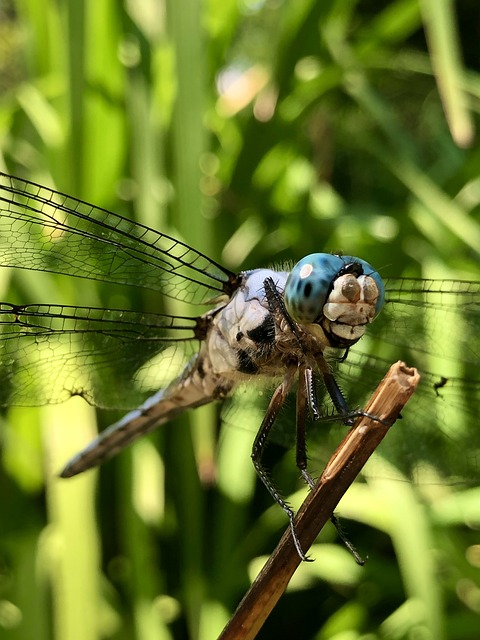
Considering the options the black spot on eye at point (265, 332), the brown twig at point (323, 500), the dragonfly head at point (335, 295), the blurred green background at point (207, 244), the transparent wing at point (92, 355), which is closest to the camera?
the brown twig at point (323, 500)

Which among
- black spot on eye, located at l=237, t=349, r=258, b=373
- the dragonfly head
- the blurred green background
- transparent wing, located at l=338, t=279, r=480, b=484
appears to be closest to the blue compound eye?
the dragonfly head

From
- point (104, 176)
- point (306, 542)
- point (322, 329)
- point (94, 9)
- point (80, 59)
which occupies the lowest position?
point (306, 542)

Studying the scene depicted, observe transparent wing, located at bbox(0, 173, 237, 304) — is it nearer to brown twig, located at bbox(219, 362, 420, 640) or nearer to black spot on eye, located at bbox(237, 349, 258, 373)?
black spot on eye, located at bbox(237, 349, 258, 373)

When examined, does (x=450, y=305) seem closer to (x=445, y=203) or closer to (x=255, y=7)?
(x=445, y=203)

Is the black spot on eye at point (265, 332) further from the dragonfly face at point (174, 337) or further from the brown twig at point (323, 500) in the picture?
the brown twig at point (323, 500)

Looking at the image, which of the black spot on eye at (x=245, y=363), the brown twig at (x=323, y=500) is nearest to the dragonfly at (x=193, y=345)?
the black spot on eye at (x=245, y=363)

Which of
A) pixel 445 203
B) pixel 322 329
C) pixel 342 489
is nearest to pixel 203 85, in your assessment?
pixel 445 203
